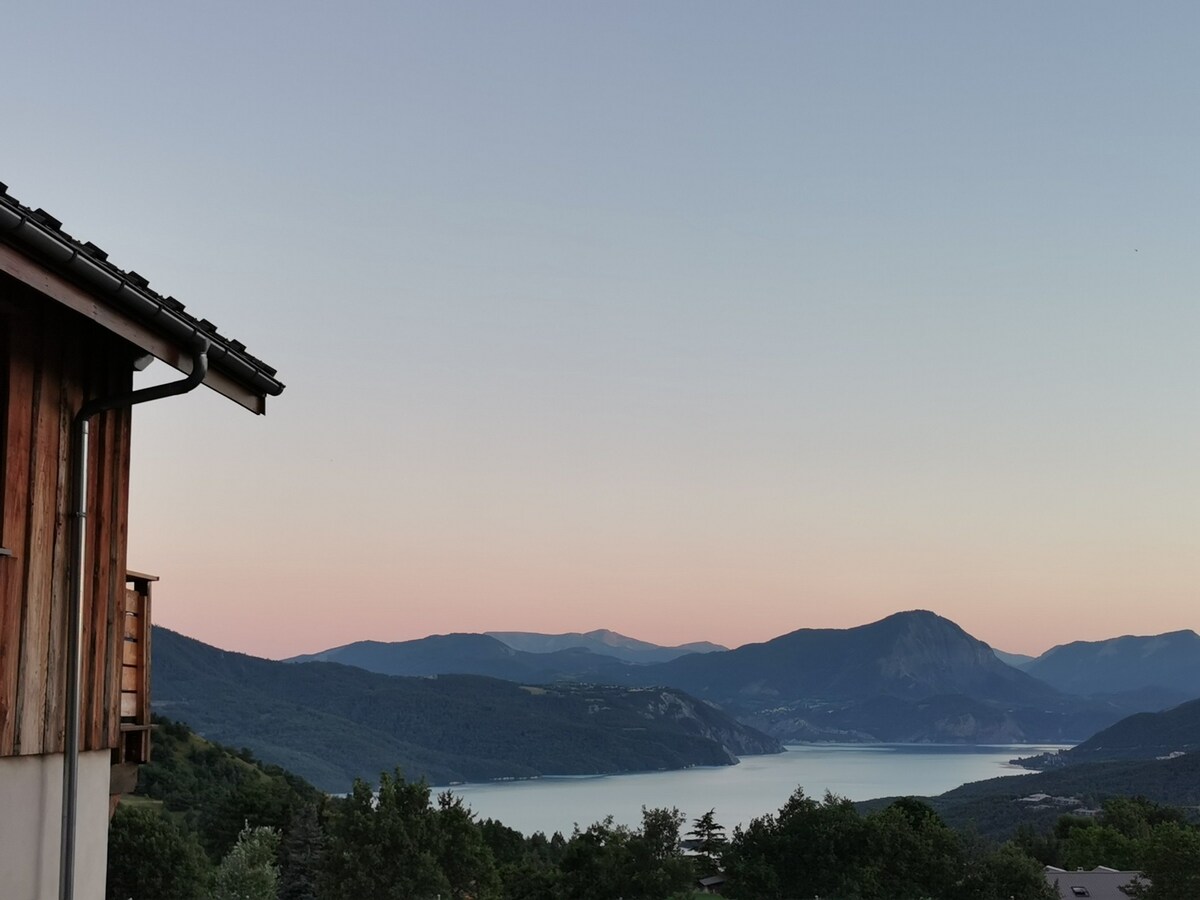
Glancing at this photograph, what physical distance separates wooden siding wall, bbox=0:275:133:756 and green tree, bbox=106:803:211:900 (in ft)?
194

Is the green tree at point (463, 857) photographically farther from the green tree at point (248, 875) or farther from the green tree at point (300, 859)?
the green tree at point (248, 875)

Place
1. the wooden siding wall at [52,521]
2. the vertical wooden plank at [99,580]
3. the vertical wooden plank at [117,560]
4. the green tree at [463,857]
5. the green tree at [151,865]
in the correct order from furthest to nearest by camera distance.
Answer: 1. the green tree at [463,857]
2. the green tree at [151,865]
3. the vertical wooden plank at [117,560]
4. the vertical wooden plank at [99,580]
5. the wooden siding wall at [52,521]

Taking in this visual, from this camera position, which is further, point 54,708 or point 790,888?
point 790,888

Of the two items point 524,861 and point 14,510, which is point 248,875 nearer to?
point 524,861

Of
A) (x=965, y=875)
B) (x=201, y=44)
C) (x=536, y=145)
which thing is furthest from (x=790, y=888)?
(x=201, y=44)

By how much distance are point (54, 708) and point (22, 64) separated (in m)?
18.8

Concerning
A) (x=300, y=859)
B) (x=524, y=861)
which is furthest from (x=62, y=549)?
(x=524, y=861)

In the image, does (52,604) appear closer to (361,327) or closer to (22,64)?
(22,64)

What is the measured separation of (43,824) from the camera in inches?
278

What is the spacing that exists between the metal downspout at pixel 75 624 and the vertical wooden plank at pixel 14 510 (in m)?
0.35

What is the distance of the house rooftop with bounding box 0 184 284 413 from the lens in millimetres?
5879

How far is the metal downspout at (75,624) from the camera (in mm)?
7094

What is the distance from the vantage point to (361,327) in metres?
46.4

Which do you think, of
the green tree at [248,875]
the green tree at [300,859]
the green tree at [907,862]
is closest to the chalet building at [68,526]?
the green tree at [248,875]
